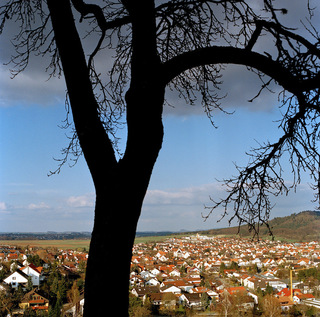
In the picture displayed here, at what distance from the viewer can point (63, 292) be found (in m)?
16.4

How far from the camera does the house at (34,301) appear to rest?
15.7m

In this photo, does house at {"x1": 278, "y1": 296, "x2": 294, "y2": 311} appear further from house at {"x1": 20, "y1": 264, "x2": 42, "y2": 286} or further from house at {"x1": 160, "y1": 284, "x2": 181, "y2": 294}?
house at {"x1": 20, "y1": 264, "x2": 42, "y2": 286}

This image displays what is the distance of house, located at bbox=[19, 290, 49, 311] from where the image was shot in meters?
15.7

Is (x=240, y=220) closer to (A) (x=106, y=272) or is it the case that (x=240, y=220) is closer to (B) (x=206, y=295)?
(A) (x=106, y=272)

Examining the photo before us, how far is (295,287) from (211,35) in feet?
103

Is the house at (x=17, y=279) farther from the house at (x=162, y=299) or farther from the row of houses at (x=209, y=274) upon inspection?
the house at (x=162, y=299)

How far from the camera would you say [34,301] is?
53.6 feet

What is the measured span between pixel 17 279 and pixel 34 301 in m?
2.66

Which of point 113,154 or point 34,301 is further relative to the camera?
point 34,301

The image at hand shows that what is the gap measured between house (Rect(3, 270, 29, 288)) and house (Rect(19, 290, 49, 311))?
1.26m

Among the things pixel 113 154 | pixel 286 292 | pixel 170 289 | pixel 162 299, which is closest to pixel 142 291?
pixel 162 299

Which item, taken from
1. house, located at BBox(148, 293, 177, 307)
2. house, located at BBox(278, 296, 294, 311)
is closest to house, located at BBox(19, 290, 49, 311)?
house, located at BBox(148, 293, 177, 307)

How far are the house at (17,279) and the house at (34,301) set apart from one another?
1260mm

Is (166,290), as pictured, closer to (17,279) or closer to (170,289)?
(170,289)
